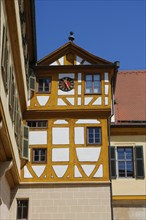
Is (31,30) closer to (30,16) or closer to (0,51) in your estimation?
(30,16)

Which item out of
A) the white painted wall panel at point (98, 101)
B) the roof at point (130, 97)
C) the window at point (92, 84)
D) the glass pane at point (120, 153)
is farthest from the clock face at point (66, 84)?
the glass pane at point (120, 153)

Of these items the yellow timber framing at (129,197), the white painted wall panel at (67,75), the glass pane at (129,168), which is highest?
the white painted wall panel at (67,75)

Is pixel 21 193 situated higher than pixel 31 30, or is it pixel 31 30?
pixel 31 30

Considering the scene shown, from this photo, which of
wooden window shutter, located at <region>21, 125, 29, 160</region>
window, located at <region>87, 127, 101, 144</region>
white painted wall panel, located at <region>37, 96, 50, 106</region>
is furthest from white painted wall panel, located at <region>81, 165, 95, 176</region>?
white painted wall panel, located at <region>37, 96, 50, 106</region>

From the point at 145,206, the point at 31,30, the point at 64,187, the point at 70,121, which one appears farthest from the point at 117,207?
the point at 31,30

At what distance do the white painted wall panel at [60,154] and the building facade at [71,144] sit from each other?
41 mm

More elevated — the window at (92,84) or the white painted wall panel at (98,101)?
the window at (92,84)

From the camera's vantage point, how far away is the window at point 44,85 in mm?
19389

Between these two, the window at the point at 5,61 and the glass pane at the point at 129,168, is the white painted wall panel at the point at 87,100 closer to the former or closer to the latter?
the glass pane at the point at 129,168

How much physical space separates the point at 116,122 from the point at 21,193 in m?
5.79

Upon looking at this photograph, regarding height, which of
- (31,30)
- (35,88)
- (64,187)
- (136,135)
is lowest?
(64,187)

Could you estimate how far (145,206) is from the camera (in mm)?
19047

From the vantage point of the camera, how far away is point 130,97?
73.9 feet

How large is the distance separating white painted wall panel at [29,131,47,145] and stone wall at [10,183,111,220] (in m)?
1.83
